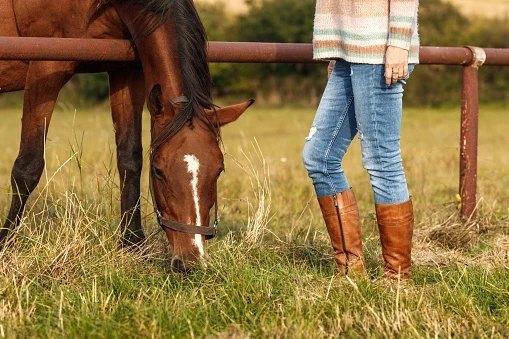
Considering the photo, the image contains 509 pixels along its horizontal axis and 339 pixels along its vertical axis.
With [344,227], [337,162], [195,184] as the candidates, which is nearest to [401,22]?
[337,162]

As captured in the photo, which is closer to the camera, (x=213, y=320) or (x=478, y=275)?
(x=213, y=320)

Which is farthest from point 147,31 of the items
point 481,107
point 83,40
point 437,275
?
point 481,107

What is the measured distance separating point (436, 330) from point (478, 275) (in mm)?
826

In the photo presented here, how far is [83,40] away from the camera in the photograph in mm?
3992

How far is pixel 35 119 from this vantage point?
4562 millimetres

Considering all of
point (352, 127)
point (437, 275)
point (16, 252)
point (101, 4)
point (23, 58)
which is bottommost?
point (437, 275)

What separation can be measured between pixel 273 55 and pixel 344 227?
1.29 metres

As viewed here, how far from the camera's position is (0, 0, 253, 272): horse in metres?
3.62

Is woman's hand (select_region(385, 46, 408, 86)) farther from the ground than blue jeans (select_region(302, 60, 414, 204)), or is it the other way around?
woman's hand (select_region(385, 46, 408, 86))

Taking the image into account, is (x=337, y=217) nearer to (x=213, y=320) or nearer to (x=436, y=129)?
(x=213, y=320)

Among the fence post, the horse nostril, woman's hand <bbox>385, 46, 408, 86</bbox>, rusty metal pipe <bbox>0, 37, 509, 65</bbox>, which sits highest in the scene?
rusty metal pipe <bbox>0, 37, 509, 65</bbox>

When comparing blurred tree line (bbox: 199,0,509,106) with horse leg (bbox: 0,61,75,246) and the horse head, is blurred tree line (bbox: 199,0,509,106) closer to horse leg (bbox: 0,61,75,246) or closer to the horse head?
horse leg (bbox: 0,61,75,246)

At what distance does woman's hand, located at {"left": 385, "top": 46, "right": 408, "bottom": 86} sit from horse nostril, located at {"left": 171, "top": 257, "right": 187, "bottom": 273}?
127 centimetres

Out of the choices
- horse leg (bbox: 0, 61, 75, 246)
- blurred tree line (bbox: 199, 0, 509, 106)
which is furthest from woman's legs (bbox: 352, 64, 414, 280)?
blurred tree line (bbox: 199, 0, 509, 106)
